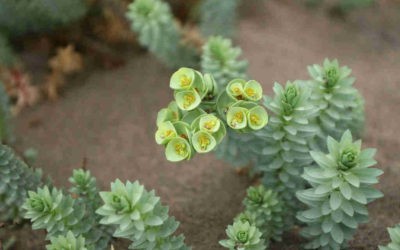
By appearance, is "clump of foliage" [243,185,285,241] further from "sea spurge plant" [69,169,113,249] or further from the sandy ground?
"sea spurge plant" [69,169,113,249]

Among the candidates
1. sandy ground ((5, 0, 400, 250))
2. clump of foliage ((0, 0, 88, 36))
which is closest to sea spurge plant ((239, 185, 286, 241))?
sandy ground ((5, 0, 400, 250))

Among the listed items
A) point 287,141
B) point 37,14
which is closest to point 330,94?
point 287,141

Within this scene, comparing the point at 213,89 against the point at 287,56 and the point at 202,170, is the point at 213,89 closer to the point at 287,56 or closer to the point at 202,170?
the point at 202,170

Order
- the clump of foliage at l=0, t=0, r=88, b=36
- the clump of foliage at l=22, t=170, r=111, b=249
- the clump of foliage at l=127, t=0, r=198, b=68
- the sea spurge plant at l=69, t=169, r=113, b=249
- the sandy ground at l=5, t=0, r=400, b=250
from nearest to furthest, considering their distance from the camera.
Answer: the clump of foliage at l=22, t=170, r=111, b=249 < the sea spurge plant at l=69, t=169, r=113, b=249 < the sandy ground at l=5, t=0, r=400, b=250 < the clump of foliage at l=127, t=0, r=198, b=68 < the clump of foliage at l=0, t=0, r=88, b=36

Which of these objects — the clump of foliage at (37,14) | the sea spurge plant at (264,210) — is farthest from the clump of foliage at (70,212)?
the clump of foliage at (37,14)

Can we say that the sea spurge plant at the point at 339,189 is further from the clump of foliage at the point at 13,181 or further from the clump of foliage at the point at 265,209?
the clump of foliage at the point at 13,181
